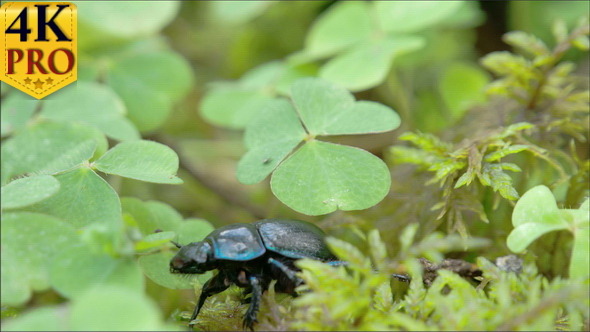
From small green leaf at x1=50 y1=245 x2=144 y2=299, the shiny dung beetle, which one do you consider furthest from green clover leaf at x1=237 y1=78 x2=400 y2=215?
small green leaf at x1=50 y1=245 x2=144 y2=299

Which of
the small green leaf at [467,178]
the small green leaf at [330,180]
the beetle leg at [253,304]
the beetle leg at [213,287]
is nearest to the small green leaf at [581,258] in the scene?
the small green leaf at [467,178]

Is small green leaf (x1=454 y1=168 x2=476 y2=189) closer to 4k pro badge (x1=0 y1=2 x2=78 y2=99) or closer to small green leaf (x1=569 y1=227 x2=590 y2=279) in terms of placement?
small green leaf (x1=569 y1=227 x2=590 y2=279)

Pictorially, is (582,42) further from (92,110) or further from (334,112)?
(92,110)

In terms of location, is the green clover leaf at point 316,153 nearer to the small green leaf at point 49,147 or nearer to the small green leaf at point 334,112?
the small green leaf at point 334,112

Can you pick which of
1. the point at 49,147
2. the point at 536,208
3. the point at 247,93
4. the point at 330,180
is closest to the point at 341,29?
the point at 247,93

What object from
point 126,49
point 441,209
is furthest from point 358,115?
point 126,49

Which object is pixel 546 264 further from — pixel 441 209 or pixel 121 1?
pixel 121 1
